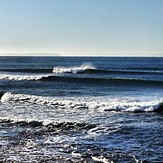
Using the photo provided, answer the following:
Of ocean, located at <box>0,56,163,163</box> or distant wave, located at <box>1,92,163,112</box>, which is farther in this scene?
distant wave, located at <box>1,92,163,112</box>

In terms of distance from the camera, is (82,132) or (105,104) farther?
(105,104)

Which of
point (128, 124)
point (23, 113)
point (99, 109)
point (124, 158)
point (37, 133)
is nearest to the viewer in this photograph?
point (124, 158)

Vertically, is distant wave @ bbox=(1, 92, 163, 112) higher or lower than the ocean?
higher

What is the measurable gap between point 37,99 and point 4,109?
5.20 meters

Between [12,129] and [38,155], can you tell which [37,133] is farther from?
[38,155]

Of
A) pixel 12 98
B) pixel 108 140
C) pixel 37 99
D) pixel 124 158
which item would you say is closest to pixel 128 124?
pixel 108 140

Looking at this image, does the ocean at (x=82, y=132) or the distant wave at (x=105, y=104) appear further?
the distant wave at (x=105, y=104)

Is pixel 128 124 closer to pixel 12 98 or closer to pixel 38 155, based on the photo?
pixel 38 155

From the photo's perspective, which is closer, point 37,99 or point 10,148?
point 10,148

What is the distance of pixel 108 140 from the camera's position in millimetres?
14352

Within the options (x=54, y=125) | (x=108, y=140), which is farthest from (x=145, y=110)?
(x=108, y=140)

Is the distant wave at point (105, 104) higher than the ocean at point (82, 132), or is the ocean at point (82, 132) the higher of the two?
the distant wave at point (105, 104)

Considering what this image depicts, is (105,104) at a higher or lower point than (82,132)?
higher

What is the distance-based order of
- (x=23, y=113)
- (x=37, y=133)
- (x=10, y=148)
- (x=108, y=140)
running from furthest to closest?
(x=23, y=113) < (x=37, y=133) < (x=108, y=140) < (x=10, y=148)
